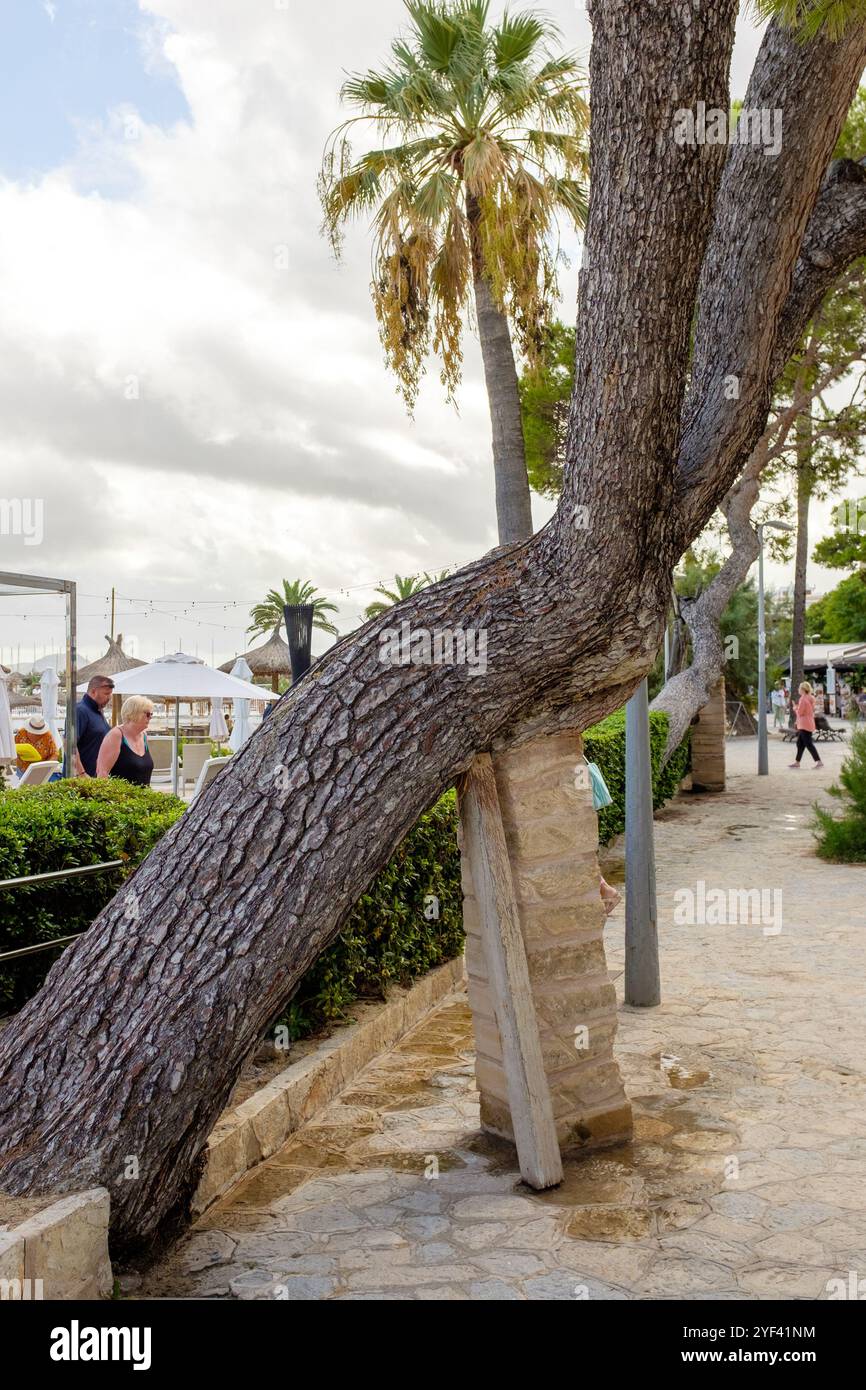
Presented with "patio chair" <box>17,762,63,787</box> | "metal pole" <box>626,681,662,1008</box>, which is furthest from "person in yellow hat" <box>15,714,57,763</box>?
"metal pole" <box>626,681,662,1008</box>

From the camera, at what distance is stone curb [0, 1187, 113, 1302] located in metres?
2.89

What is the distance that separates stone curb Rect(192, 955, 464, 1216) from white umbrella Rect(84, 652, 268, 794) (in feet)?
30.6

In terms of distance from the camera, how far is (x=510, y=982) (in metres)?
4.14

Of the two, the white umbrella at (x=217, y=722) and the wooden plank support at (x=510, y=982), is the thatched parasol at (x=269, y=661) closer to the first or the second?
the white umbrella at (x=217, y=722)

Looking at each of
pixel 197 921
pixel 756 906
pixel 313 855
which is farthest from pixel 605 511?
pixel 756 906

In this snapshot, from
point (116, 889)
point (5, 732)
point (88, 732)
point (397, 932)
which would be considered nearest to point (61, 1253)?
point (116, 889)

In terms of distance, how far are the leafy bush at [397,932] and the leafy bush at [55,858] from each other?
1.14 meters

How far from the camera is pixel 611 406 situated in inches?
145

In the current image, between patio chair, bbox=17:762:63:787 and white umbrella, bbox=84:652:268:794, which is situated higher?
white umbrella, bbox=84:652:268:794

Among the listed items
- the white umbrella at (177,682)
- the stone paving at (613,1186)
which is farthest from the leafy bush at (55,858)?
the white umbrella at (177,682)

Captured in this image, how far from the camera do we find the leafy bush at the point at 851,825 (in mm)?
11461

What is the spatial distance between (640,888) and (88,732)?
4.47 metres

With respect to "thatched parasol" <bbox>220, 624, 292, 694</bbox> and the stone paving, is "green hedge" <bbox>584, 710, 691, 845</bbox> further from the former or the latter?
"thatched parasol" <bbox>220, 624, 292, 694</bbox>
